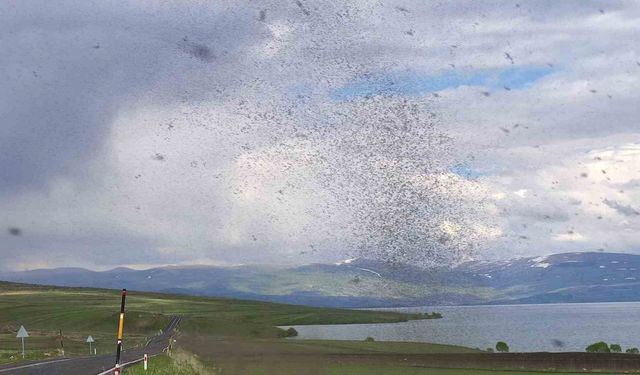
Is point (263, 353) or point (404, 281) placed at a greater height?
point (404, 281)

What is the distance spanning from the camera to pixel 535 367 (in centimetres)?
7156

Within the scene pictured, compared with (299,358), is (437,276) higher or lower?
higher

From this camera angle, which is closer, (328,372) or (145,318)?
(328,372)

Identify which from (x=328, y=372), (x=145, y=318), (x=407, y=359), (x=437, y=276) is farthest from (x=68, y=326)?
(x=328, y=372)

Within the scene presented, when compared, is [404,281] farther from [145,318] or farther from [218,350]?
[145,318]

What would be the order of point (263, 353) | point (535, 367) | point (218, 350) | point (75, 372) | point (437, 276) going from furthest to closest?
point (437, 276) < point (535, 367) < point (218, 350) < point (263, 353) < point (75, 372)

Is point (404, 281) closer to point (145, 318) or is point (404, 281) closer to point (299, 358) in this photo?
point (299, 358)

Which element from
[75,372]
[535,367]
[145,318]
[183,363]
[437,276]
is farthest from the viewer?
[145,318]

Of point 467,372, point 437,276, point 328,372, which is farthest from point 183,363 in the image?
point 437,276

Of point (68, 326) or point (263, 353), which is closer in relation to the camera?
point (263, 353)

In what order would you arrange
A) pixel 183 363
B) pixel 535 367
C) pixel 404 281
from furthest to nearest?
pixel 404 281
pixel 535 367
pixel 183 363

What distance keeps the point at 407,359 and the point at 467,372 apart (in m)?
11.4

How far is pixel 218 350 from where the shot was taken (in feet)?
216

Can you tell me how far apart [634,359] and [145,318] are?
450 feet
